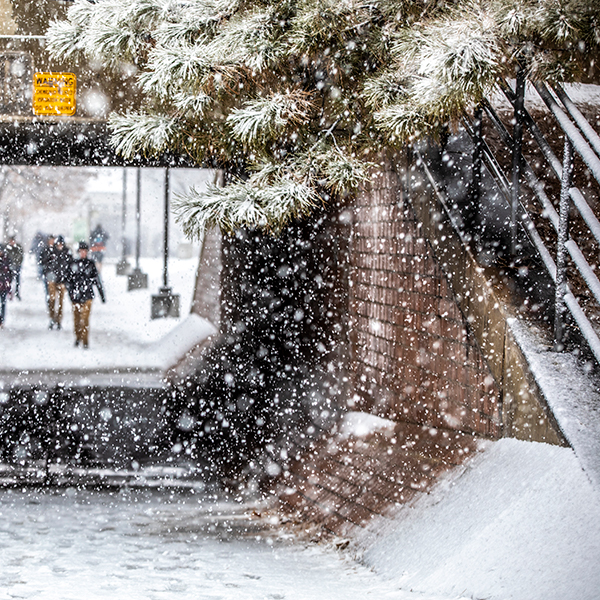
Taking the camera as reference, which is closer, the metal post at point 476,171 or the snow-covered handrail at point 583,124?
the snow-covered handrail at point 583,124

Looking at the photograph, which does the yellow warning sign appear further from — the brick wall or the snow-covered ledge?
the snow-covered ledge

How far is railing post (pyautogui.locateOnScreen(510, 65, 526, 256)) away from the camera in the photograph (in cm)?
400

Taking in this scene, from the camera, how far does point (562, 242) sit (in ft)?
11.8

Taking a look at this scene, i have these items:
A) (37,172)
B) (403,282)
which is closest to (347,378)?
(403,282)

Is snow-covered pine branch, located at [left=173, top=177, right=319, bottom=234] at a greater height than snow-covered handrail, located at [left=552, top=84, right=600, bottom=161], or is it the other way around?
snow-covered handrail, located at [left=552, top=84, right=600, bottom=161]

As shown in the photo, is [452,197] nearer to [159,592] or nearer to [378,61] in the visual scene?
[378,61]

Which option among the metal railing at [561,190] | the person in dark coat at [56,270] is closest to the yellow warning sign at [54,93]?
the metal railing at [561,190]

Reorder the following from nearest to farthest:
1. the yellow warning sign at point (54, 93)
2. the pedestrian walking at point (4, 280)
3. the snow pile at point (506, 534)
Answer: the snow pile at point (506, 534) → the yellow warning sign at point (54, 93) → the pedestrian walking at point (4, 280)

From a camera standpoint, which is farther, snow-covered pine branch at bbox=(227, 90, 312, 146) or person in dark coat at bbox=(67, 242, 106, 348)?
person in dark coat at bbox=(67, 242, 106, 348)

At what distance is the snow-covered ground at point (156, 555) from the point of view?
368cm

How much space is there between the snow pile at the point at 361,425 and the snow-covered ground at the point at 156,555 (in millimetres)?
1105

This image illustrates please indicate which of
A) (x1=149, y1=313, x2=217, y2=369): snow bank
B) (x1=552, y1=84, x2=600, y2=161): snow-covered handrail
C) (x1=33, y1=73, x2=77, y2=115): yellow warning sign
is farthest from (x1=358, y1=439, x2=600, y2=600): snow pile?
(x1=149, y1=313, x2=217, y2=369): snow bank

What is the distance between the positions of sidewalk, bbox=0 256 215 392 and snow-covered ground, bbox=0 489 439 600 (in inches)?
205

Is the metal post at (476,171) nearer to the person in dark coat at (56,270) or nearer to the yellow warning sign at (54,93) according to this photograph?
the yellow warning sign at (54,93)
